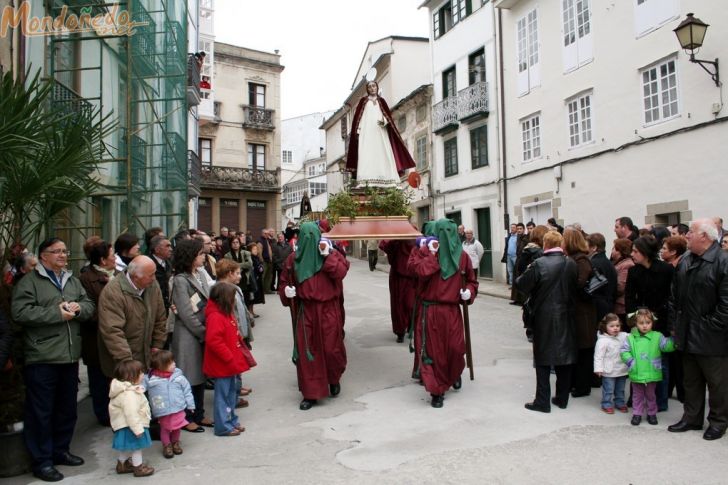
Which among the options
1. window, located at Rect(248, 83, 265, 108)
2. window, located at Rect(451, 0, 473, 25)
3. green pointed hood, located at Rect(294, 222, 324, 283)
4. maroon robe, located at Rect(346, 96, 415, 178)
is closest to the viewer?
green pointed hood, located at Rect(294, 222, 324, 283)

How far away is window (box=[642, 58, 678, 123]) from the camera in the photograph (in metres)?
12.3

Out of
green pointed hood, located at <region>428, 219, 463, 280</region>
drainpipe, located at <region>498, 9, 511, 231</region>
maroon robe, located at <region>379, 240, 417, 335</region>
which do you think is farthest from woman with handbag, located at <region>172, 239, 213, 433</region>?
drainpipe, located at <region>498, 9, 511, 231</region>

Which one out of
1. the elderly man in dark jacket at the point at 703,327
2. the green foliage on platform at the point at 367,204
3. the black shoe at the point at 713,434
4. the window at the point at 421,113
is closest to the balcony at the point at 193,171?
the window at the point at 421,113

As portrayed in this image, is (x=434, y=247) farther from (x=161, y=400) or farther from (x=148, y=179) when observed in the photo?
(x=148, y=179)

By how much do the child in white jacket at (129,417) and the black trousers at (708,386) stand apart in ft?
14.9

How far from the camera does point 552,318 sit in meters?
5.70

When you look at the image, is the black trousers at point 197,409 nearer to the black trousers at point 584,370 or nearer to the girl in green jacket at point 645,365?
the black trousers at point 584,370

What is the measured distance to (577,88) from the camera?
1532 cm

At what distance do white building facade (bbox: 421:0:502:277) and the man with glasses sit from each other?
54.5 feet

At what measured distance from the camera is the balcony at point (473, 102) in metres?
19.7

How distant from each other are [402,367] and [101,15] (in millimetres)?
7833

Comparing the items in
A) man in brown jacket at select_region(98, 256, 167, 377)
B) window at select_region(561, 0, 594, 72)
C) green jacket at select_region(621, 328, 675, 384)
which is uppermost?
window at select_region(561, 0, 594, 72)

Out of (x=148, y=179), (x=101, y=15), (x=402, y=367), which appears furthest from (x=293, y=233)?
(x=402, y=367)

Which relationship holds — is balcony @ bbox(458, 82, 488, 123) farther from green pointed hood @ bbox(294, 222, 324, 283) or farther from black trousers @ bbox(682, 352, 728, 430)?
black trousers @ bbox(682, 352, 728, 430)
